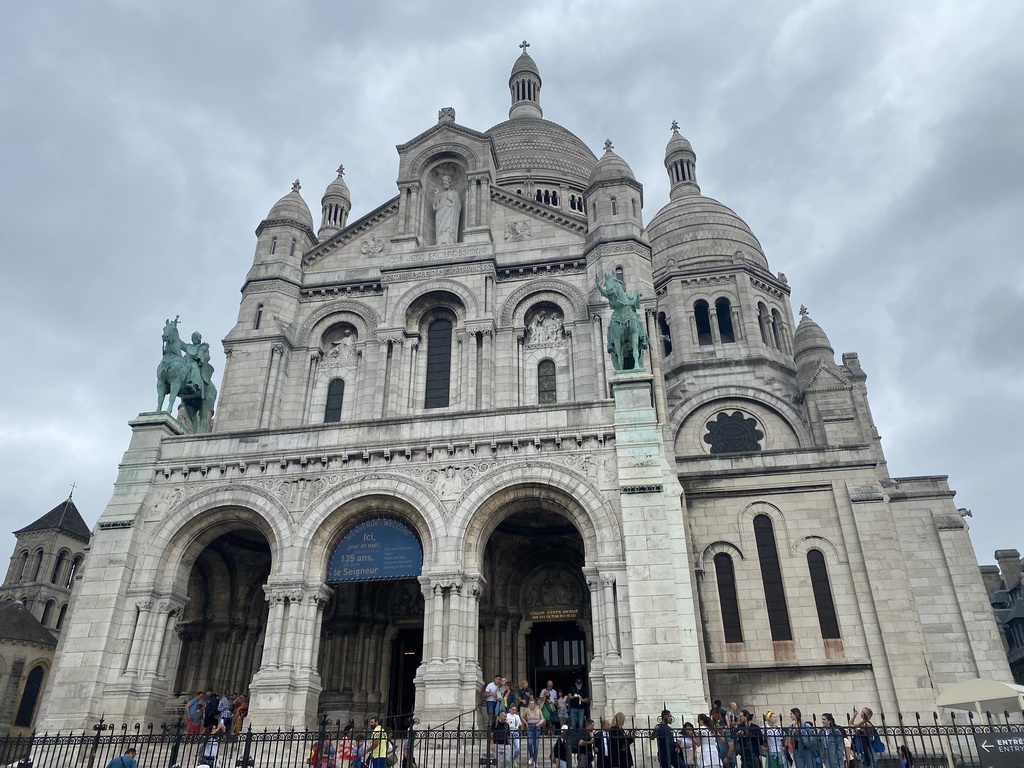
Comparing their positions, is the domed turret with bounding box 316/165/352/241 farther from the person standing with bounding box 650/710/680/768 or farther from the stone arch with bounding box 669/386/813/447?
the person standing with bounding box 650/710/680/768

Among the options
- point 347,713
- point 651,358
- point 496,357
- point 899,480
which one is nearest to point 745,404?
point 899,480

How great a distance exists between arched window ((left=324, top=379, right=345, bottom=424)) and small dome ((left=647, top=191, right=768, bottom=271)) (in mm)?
18963

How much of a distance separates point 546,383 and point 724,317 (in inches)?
575

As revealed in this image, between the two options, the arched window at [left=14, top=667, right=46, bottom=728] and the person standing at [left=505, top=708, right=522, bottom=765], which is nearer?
the person standing at [left=505, top=708, right=522, bottom=765]

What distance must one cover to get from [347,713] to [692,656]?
33.8ft

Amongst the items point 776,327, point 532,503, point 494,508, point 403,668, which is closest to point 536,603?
point 403,668

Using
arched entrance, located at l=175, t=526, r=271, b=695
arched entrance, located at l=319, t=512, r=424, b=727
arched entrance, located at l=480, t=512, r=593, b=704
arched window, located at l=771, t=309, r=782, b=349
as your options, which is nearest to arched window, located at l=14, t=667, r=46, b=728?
arched entrance, located at l=175, t=526, r=271, b=695

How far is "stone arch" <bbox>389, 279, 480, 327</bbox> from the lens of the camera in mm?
27625

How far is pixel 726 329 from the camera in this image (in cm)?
3769

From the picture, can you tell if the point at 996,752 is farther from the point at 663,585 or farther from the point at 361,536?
the point at 361,536

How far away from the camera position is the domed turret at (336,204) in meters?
52.3

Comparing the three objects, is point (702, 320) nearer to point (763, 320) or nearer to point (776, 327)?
point (763, 320)

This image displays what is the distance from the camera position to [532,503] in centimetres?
2014

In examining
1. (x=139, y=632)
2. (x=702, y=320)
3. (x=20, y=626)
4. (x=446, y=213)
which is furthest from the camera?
(x=20, y=626)
